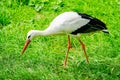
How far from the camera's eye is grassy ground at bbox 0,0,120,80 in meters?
5.60

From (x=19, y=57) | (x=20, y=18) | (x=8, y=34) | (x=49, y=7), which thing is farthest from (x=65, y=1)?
(x=19, y=57)

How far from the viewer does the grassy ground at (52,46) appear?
5.60 m

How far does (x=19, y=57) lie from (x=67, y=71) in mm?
811

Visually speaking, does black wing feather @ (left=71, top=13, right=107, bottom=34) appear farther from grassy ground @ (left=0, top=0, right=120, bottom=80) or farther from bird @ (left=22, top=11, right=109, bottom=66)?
grassy ground @ (left=0, top=0, right=120, bottom=80)

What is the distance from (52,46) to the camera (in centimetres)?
650

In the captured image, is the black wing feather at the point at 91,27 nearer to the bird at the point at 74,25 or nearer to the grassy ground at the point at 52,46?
the bird at the point at 74,25

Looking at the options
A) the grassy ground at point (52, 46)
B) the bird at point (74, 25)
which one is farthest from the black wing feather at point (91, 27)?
the grassy ground at point (52, 46)

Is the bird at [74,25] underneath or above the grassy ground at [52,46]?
above

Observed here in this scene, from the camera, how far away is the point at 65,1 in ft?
26.1

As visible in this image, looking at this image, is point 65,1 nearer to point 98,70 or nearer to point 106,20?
point 106,20

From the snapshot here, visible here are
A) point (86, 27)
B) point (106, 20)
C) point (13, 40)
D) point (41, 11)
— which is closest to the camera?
point (86, 27)

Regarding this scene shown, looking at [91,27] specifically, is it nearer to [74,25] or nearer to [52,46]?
[74,25]

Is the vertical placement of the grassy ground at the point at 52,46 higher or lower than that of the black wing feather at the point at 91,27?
lower

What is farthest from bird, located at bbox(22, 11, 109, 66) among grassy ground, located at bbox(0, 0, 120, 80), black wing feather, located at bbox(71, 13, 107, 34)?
grassy ground, located at bbox(0, 0, 120, 80)
